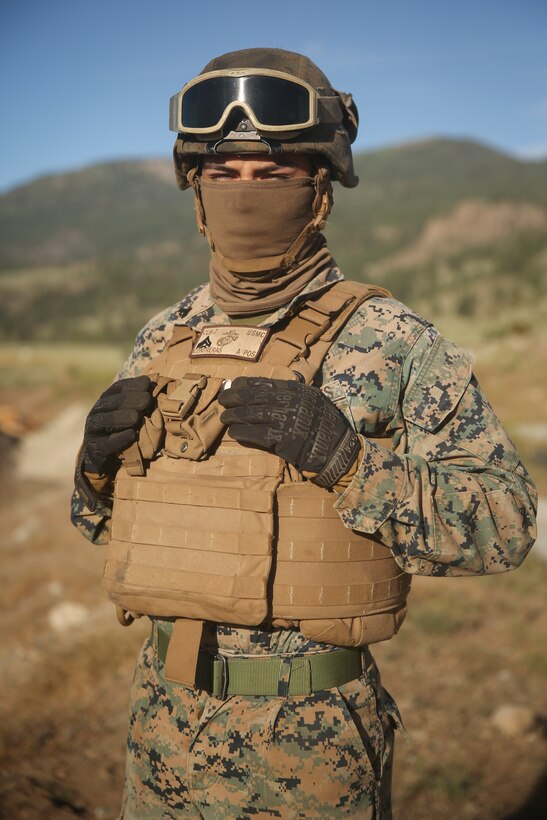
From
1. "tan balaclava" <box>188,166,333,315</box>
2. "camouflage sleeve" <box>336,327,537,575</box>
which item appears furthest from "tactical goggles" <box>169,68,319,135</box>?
"camouflage sleeve" <box>336,327,537,575</box>

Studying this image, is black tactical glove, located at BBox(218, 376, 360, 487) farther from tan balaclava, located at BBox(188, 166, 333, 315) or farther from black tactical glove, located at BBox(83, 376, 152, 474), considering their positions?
tan balaclava, located at BBox(188, 166, 333, 315)

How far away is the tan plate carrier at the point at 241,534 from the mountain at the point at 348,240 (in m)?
38.0

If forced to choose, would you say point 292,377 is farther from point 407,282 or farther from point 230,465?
point 407,282

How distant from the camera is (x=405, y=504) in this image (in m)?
1.91

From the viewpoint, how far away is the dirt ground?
431cm

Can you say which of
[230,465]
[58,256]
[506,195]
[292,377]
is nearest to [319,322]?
[292,377]

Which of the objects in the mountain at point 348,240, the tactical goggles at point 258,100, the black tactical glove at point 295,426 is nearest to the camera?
the black tactical glove at point 295,426

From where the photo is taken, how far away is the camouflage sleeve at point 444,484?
6.25 feet

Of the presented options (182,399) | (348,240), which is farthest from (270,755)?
(348,240)

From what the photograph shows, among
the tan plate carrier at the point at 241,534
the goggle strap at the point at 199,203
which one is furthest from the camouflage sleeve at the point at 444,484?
the goggle strap at the point at 199,203

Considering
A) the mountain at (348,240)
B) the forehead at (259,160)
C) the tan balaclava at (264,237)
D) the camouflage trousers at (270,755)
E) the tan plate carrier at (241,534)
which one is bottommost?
the mountain at (348,240)

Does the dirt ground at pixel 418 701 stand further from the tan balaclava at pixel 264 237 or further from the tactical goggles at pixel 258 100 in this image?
the tactical goggles at pixel 258 100

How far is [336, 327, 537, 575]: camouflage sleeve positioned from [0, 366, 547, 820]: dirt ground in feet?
7.60

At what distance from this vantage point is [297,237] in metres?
2.31
